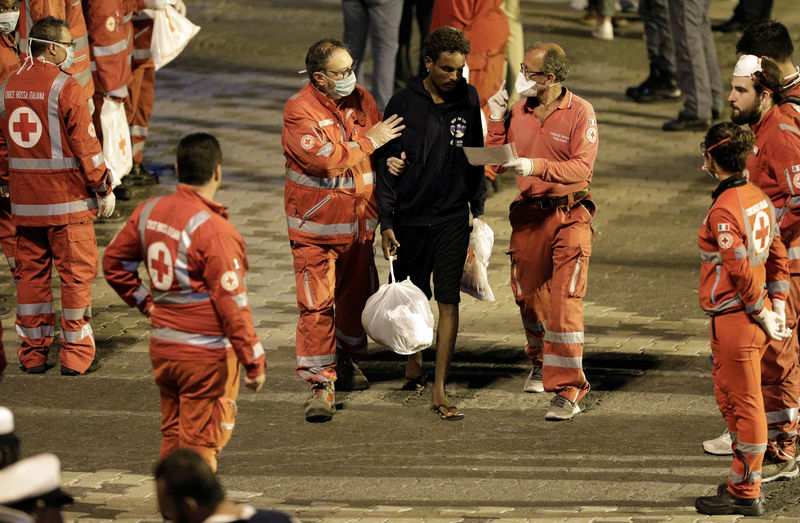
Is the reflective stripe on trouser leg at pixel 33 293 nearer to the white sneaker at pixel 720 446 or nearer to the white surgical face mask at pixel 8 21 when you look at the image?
the white surgical face mask at pixel 8 21

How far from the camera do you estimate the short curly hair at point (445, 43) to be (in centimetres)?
735

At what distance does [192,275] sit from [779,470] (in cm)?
325

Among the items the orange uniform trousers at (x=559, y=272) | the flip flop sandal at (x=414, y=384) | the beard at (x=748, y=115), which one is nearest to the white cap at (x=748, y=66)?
the beard at (x=748, y=115)

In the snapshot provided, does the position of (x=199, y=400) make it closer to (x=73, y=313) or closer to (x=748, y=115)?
(x=73, y=313)

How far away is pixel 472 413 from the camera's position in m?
7.76

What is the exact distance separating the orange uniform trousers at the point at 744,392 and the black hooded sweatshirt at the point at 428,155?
199 cm

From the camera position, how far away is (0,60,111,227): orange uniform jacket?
7961 mm

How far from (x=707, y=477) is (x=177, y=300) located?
2956 mm

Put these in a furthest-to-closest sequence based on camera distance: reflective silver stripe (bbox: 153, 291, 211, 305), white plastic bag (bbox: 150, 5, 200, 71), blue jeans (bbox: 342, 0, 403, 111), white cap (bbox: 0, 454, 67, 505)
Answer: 1. blue jeans (bbox: 342, 0, 403, 111)
2. white plastic bag (bbox: 150, 5, 200, 71)
3. reflective silver stripe (bbox: 153, 291, 211, 305)
4. white cap (bbox: 0, 454, 67, 505)

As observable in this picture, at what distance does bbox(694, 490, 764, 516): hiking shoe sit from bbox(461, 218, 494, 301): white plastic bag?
7.01ft

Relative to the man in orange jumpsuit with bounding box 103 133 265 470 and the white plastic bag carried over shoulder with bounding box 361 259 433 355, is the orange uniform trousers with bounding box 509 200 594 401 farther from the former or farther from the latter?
the man in orange jumpsuit with bounding box 103 133 265 470

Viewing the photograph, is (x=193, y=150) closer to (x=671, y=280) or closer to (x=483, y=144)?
(x=483, y=144)

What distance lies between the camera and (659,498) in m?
6.51

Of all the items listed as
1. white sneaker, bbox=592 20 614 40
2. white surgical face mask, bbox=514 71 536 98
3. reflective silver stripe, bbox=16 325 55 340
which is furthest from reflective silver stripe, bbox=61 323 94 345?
white sneaker, bbox=592 20 614 40
